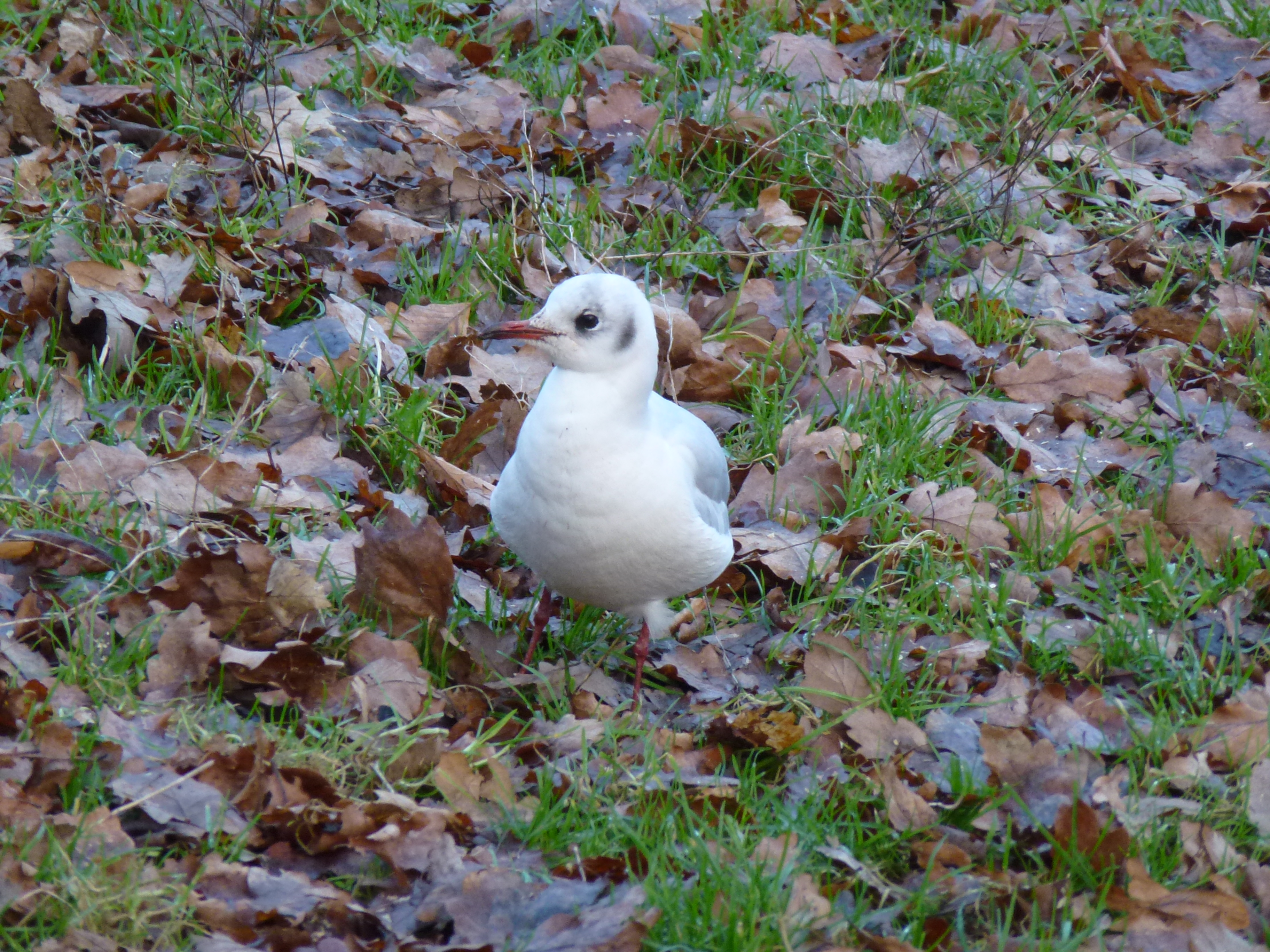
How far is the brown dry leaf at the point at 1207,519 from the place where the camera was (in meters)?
4.15

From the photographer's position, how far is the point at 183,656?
311cm

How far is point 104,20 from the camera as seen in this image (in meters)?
5.86

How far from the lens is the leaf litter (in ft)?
9.04

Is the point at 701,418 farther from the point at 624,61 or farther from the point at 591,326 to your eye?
the point at 624,61

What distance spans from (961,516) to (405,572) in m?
1.91

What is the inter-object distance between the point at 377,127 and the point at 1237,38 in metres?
4.80

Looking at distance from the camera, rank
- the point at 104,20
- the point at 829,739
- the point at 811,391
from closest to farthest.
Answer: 1. the point at 829,739
2. the point at 811,391
3. the point at 104,20

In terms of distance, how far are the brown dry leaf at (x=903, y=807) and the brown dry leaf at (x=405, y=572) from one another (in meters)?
1.27

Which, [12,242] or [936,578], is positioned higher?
[12,242]

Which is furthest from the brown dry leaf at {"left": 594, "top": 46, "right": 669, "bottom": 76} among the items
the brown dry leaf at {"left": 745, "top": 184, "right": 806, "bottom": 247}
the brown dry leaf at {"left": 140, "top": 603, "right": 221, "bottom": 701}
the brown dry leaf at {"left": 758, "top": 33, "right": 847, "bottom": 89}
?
the brown dry leaf at {"left": 140, "top": 603, "right": 221, "bottom": 701}

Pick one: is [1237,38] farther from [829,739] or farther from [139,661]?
[139,661]

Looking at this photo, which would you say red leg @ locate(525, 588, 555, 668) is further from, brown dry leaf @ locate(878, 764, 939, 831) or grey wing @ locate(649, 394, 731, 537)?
brown dry leaf @ locate(878, 764, 939, 831)

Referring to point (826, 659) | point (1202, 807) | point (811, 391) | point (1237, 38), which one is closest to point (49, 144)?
point (811, 391)

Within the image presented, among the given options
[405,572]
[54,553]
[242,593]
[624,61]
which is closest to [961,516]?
[405,572]
